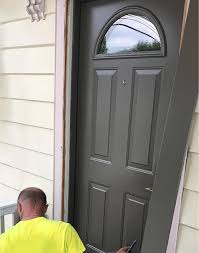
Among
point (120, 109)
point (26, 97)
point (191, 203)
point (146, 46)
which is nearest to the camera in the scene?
point (191, 203)

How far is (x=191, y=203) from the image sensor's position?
161cm

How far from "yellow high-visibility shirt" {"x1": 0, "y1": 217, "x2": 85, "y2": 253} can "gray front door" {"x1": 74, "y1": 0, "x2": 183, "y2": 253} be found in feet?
2.28

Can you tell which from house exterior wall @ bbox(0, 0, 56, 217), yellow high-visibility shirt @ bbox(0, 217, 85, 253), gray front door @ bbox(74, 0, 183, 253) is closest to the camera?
yellow high-visibility shirt @ bbox(0, 217, 85, 253)

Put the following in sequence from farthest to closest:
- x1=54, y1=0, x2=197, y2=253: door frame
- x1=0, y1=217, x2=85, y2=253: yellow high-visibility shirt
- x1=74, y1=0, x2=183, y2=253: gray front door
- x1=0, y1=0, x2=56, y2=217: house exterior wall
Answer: x1=0, y1=0, x2=56, y2=217: house exterior wall
x1=54, y1=0, x2=197, y2=253: door frame
x1=74, y1=0, x2=183, y2=253: gray front door
x1=0, y1=217, x2=85, y2=253: yellow high-visibility shirt

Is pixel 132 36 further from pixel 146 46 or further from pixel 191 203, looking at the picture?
pixel 191 203

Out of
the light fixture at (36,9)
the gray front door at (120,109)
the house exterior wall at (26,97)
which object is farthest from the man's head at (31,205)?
the light fixture at (36,9)

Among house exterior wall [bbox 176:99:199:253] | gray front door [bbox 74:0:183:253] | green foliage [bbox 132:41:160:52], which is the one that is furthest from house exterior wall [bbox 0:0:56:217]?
house exterior wall [bbox 176:99:199:253]

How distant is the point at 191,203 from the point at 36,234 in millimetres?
891

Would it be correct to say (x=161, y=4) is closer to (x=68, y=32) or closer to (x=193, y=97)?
(x=68, y=32)

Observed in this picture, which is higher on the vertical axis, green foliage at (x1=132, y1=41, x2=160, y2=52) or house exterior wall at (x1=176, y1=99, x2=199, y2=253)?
green foliage at (x1=132, y1=41, x2=160, y2=52)

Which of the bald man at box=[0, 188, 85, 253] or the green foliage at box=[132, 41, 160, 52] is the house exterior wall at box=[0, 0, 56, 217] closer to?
the green foliage at box=[132, 41, 160, 52]

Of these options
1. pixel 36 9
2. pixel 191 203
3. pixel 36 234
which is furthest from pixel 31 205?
pixel 36 9

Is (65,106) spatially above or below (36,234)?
above

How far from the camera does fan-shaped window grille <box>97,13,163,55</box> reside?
186 cm
